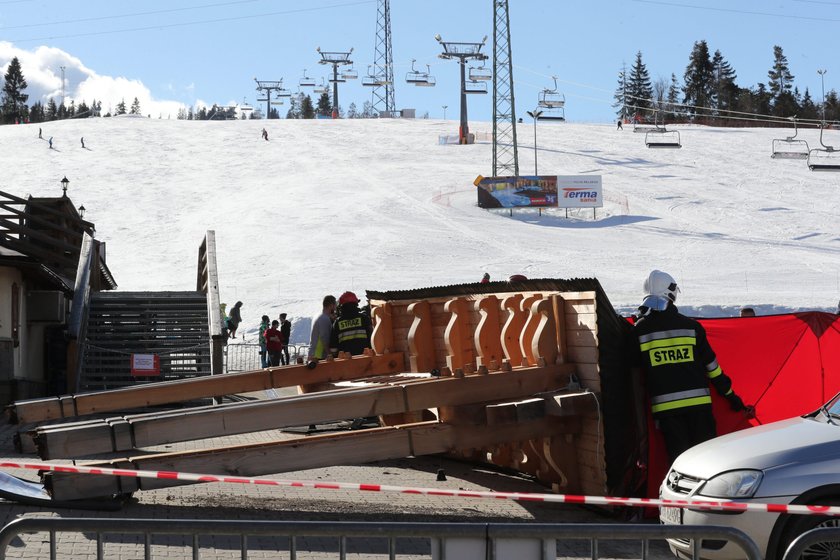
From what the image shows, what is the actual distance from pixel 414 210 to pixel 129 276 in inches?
679

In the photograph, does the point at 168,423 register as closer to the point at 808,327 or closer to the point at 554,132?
the point at 808,327

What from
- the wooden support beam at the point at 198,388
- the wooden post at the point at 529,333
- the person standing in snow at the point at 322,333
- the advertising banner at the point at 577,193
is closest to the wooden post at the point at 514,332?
the wooden post at the point at 529,333

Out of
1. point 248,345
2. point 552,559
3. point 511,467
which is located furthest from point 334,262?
point 552,559

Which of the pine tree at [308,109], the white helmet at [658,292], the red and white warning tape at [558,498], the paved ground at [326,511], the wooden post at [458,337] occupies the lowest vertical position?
the paved ground at [326,511]

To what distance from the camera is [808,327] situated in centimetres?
1007

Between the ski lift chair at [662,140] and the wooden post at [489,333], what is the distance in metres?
66.0

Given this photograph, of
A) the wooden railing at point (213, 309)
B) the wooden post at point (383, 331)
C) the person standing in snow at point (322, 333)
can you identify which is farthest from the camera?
the wooden railing at point (213, 309)

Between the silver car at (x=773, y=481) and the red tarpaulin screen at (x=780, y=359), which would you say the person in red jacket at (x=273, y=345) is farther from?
the silver car at (x=773, y=481)

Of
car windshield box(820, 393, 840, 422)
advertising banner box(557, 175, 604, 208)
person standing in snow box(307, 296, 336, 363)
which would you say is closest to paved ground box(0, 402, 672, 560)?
car windshield box(820, 393, 840, 422)

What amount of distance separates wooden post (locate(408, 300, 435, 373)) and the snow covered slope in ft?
86.1

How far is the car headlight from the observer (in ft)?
21.7

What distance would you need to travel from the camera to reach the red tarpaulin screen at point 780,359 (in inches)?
388

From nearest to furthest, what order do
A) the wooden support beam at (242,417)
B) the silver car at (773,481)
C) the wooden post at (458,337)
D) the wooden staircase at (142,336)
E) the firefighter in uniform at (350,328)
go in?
1. the silver car at (773,481)
2. the wooden support beam at (242,417)
3. the wooden post at (458,337)
4. the firefighter in uniform at (350,328)
5. the wooden staircase at (142,336)

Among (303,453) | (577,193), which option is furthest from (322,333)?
(577,193)
